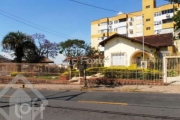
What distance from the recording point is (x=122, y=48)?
2525cm

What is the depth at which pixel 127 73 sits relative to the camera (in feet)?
53.7

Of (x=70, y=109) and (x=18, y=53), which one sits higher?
(x=18, y=53)

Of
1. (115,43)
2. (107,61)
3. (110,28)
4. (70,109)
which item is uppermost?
(110,28)

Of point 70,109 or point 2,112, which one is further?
point 70,109

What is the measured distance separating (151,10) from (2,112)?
59.0 metres

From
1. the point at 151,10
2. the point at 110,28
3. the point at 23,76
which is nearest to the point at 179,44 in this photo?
the point at 23,76

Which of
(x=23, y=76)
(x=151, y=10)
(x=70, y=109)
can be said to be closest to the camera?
(x=70, y=109)

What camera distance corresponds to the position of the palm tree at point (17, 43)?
34.7 m

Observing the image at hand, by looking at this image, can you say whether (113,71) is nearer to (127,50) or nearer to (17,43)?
(127,50)

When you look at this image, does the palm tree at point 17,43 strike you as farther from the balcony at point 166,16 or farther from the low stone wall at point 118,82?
the balcony at point 166,16

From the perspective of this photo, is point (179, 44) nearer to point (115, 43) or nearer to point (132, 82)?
point (115, 43)

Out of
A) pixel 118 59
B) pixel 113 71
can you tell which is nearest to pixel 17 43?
pixel 118 59

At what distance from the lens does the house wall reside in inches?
965

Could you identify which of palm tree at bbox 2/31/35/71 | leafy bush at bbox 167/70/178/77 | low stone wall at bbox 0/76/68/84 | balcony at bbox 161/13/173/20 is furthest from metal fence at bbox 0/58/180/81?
balcony at bbox 161/13/173/20
